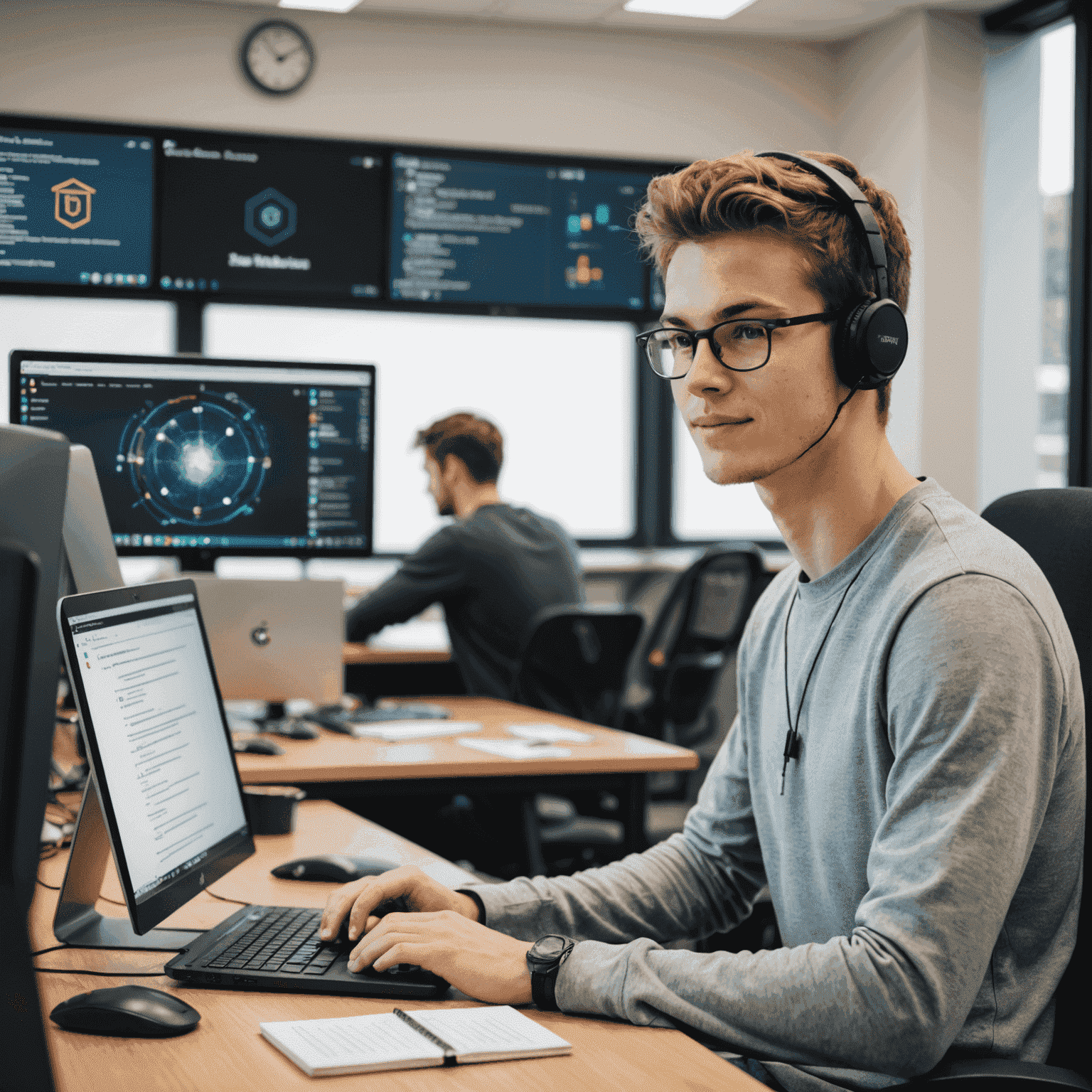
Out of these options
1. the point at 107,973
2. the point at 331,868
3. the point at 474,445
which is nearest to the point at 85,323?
the point at 474,445

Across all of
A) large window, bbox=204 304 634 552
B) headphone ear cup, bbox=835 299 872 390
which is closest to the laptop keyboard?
headphone ear cup, bbox=835 299 872 390

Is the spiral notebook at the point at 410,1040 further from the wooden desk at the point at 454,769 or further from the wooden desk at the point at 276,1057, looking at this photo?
the wooden desk at the point at 454,769

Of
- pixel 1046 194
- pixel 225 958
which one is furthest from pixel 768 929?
pixel 1046 194

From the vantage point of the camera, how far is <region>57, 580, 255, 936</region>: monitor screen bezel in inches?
40.7

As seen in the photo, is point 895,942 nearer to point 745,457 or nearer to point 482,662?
Result: point 745,457

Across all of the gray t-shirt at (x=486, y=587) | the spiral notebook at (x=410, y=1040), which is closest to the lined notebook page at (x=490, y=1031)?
the spiral notebook at (x=410, y=1040)

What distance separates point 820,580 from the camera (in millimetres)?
1176

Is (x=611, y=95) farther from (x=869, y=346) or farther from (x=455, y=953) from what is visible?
(x=455, y=953)

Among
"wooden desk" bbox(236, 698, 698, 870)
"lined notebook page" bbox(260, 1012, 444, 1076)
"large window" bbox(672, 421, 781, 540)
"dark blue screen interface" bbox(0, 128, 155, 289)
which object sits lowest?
"wooden desk" bbox(236, 698, 698, 870)

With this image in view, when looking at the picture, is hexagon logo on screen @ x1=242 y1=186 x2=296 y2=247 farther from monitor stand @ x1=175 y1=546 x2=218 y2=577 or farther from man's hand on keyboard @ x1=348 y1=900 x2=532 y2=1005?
man's hand on keyboard @ x1=348 y1=900 x2=532 y2=1005

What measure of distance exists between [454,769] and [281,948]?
986 millimetres

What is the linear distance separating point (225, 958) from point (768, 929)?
60.9 inches

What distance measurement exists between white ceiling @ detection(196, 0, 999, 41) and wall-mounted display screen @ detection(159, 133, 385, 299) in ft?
1.65

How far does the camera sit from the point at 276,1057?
3.02 feet
